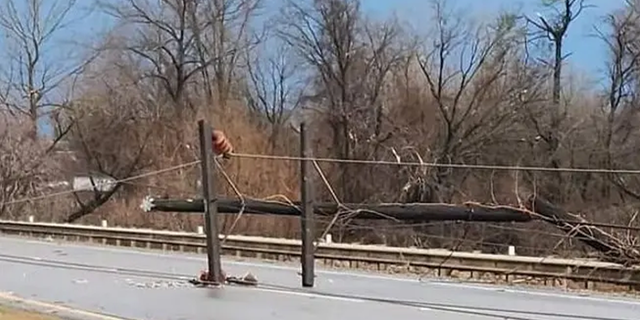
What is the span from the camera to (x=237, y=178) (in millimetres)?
37844

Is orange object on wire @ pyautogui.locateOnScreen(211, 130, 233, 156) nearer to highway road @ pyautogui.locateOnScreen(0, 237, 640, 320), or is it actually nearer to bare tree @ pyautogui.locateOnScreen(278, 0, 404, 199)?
highway road @ pyautogui.locateOnScreen(0, 237, 640, 320)

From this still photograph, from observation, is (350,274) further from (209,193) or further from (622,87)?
(622,87)

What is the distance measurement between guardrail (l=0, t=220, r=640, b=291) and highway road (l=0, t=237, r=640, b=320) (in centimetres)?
207

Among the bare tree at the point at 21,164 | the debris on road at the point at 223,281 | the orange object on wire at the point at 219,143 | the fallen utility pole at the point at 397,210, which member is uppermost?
the bare tree at the point at 21,164

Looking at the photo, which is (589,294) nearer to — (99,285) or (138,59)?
(99,285)

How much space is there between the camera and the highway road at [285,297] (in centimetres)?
1191

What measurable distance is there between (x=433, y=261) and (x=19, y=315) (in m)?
10.7

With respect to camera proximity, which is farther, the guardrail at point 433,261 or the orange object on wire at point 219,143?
the guardrail at point 433,261

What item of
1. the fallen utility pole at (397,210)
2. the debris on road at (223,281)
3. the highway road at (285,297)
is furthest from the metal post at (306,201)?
the debris on road at (223,281)

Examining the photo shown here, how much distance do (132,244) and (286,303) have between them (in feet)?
53.5

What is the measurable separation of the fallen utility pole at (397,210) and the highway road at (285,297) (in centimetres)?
114

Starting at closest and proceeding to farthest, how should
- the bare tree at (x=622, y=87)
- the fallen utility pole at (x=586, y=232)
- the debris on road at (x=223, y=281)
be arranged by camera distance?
the fallen utility pole at (x=586, y=232), the debris on road at (x=223, y=281), the bare tree at (x=622, y=87)

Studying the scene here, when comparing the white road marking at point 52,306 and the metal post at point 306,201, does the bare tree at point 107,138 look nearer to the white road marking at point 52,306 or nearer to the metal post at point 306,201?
the metal post at point 306,201

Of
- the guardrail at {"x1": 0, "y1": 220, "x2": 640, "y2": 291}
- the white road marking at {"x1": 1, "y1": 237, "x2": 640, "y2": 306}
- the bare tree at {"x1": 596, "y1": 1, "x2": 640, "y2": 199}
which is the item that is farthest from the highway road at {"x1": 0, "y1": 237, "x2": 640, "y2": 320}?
the bare tree at {"x1": 596, "y1": 1, "x2": 640, "y2": 199}
